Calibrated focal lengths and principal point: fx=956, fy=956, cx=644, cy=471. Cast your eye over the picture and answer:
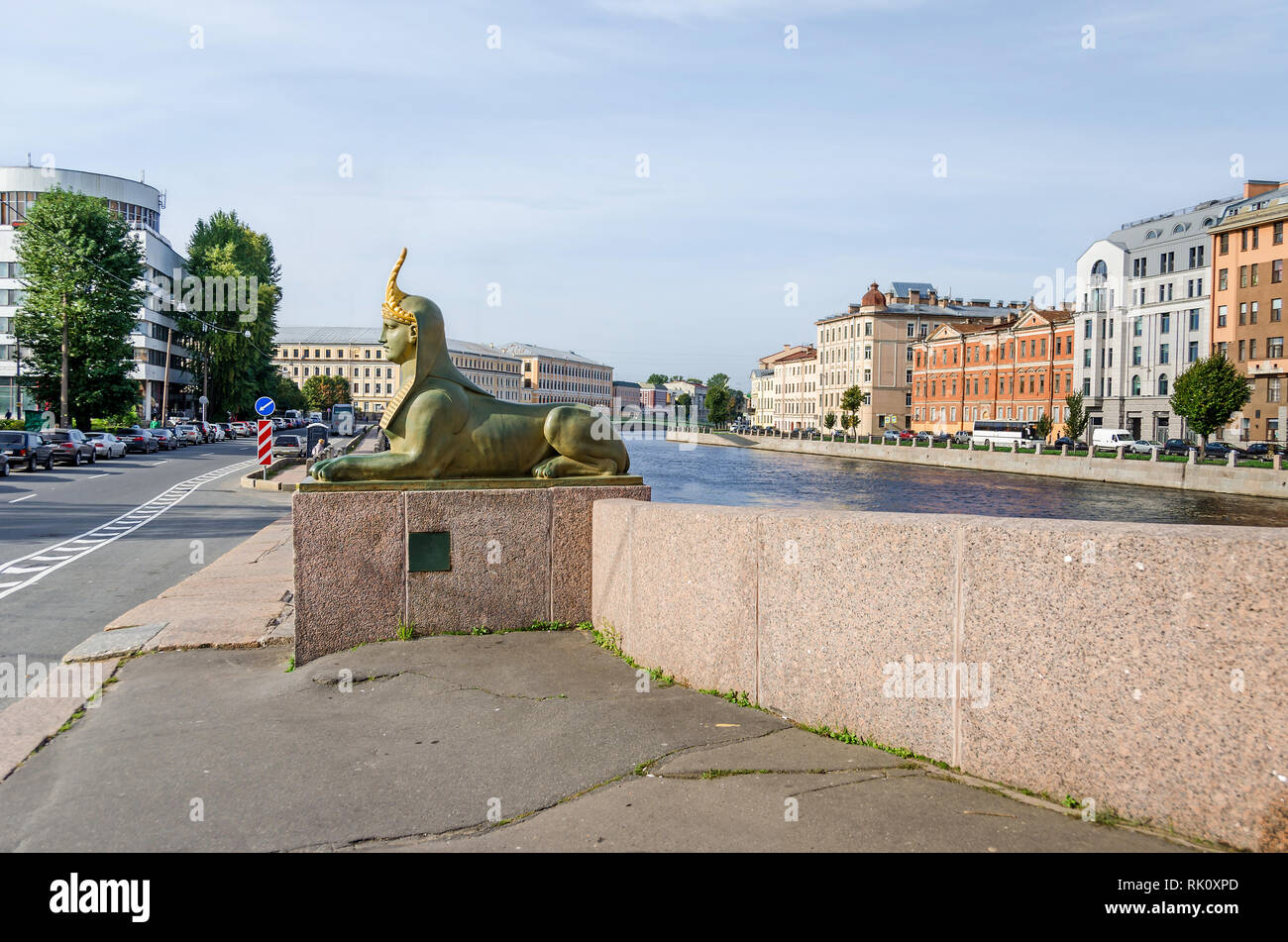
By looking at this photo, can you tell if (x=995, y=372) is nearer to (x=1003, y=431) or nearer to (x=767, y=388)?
(x=1003, y=431)

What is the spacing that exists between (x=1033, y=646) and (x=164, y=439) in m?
62.5

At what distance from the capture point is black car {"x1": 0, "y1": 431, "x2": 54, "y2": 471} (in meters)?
36.1

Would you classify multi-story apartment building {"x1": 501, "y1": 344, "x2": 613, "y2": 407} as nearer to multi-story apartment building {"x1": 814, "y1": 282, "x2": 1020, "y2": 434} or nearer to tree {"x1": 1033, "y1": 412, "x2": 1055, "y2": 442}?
multi-story apartment building {"x1": 814, "y1": 282, "x2": 1020, "y2": 434}

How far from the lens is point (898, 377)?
424ft

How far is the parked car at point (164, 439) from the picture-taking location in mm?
57162

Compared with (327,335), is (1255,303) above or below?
below

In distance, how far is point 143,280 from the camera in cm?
7481

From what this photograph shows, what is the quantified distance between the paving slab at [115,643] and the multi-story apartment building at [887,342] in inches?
4796

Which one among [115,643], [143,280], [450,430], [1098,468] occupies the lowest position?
[1098,468]

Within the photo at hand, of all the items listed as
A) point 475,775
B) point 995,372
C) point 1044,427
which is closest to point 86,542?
point 475,775

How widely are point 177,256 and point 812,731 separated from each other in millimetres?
106541

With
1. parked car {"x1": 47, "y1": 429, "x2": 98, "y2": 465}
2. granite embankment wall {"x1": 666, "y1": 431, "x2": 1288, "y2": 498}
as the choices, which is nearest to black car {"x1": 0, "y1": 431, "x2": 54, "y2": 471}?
parked car {"x1": 47, "y1": 429, "x2": 98, "y2": 465}

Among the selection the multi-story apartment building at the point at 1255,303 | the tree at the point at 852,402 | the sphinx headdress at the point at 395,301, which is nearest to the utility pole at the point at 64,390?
the sphinx headdress at the point at 395,301

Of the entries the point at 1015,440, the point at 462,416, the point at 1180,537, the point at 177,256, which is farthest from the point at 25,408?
the point at 1180,537
